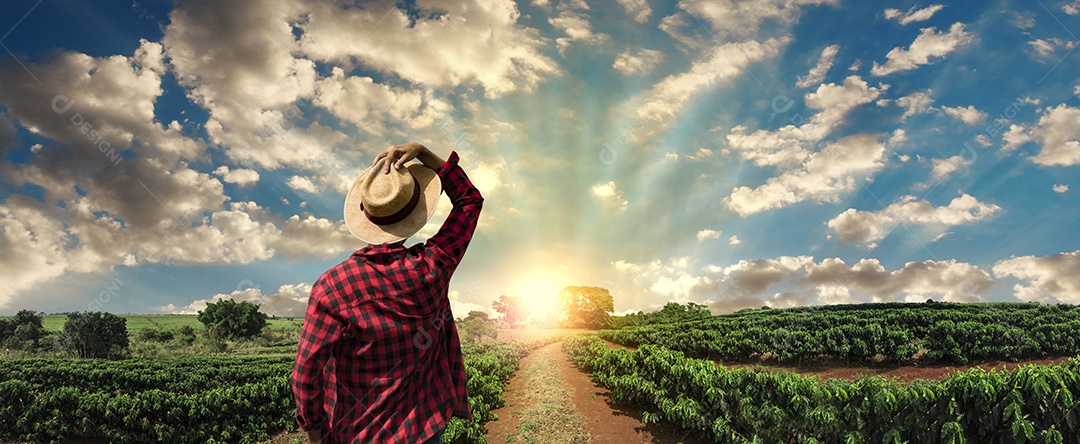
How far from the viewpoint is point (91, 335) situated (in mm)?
51656

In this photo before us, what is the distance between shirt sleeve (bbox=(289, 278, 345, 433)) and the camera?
2.28 meters

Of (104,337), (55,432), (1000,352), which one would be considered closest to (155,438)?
(55,432)

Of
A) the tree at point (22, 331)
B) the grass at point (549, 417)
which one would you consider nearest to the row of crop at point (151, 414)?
the grass at point (549, 417)

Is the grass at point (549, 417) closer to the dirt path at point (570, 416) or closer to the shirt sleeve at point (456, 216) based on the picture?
the dirt path at point (570, 416)

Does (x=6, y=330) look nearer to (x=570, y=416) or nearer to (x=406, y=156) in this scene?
(x=570, y=416)

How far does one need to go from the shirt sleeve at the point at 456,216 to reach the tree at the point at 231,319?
69.2 metres

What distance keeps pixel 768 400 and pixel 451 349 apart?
554 cm

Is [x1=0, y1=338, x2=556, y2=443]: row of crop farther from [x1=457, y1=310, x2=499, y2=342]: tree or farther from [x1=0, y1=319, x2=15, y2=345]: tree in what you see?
[x1=0, y1=319, x2=15, y2=345]: tree

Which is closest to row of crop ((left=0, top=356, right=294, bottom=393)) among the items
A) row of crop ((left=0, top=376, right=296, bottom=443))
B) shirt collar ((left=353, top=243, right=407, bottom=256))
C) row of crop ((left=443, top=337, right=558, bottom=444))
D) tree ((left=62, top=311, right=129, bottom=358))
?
row of crop ((left=0, top=376, right=296, bottom=443))

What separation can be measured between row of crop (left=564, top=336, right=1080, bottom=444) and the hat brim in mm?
5465

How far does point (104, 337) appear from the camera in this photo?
52.1 meters

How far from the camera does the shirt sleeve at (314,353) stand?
2.28m

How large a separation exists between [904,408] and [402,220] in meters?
5.89

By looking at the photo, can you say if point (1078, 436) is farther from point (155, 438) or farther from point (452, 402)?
point (155, 438)
